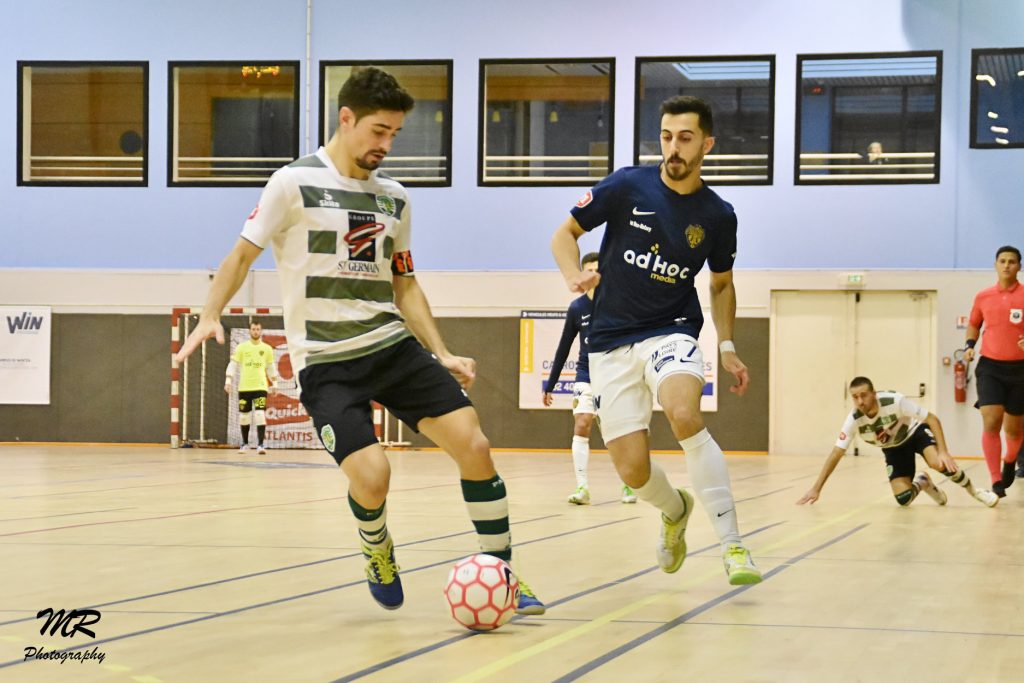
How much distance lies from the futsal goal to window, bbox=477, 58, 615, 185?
4363 mm

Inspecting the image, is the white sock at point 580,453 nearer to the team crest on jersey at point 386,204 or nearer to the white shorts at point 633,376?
the white shorts at point 633,376

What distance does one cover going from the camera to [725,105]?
21922 millimetres

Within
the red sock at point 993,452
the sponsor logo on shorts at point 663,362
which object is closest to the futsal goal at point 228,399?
the red sock at point 993,452

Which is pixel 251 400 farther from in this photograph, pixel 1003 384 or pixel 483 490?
pixel 483 490

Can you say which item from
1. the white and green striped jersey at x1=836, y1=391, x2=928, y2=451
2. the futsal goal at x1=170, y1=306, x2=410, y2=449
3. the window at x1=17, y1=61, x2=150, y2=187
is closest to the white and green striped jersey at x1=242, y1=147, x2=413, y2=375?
the white and green striped jersey at x1=836, y1=391, x2=928, y2=451

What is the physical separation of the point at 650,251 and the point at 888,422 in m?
5.20

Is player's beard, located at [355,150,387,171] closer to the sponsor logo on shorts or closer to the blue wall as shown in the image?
the sponsor logo on shorts

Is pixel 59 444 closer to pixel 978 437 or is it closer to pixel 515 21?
pixel 515 21

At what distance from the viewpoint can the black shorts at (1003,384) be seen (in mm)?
12031

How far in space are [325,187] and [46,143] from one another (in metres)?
19.8

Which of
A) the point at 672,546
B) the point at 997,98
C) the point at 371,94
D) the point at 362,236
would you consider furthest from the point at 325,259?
the point at 997,98

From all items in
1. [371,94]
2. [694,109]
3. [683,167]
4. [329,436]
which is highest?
[694,109]

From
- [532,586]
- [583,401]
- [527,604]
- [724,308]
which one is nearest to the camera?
[527,604]

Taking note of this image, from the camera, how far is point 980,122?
21.3 m
